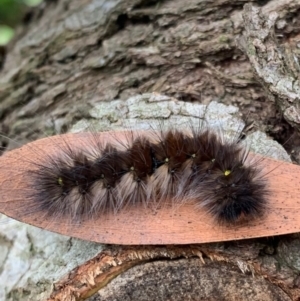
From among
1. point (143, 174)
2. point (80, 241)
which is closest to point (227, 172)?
point (143, 174)

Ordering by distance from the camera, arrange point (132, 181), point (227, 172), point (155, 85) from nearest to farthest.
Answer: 1. point (227, 172)
2. point (132, 181)
3. point (155, 85)

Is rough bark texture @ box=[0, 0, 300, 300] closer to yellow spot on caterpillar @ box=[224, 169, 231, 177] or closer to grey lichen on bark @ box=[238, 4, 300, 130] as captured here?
grey lichen on bark @ box=[238, 4, 300, 130]

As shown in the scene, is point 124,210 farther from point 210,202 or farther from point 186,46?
point 186,46

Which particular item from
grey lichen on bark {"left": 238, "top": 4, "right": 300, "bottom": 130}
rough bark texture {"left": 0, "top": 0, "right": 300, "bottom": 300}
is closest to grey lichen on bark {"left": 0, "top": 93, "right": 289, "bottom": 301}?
rough bark texture {"left": 0, "top": 0, "right": 300, "bottom": 300}

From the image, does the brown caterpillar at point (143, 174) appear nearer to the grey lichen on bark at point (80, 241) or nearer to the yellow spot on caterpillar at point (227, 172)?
Answer: the yellow spot on caterpillar at point (227, 172)

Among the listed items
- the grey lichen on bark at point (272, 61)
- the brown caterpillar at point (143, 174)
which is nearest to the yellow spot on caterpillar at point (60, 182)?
the brown caterpillar at point (143, 174)

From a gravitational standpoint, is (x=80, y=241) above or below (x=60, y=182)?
below

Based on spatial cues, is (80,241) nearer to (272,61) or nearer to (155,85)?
(155,85)

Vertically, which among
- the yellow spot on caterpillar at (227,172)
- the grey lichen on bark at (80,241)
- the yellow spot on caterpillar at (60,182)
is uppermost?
the yellow spot on caterpillar at (60,182)
